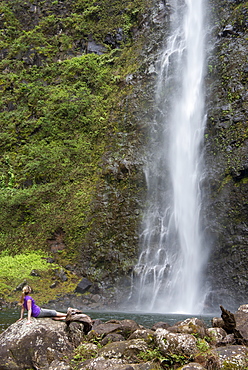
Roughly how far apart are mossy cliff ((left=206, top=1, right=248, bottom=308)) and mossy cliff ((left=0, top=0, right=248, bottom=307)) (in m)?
0.05

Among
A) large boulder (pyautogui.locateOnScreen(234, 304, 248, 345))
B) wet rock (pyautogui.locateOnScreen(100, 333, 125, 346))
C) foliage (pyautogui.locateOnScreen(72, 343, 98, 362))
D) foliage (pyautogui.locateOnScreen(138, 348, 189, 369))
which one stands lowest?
foliage (pyautogui.locateOnScreen(72, 343, 98, 362))

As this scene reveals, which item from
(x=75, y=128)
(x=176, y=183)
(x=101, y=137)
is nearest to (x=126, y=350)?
(x=176, y=183)

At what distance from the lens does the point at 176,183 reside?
711 inches

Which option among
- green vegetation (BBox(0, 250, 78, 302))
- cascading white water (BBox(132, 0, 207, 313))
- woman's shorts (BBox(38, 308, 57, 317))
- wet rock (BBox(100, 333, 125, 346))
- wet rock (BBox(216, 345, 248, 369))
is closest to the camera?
wet rock (BBox(216, 345, 248, 369))

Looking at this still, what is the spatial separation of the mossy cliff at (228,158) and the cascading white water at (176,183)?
749 mm

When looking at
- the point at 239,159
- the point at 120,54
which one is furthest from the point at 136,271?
the point at 120,54

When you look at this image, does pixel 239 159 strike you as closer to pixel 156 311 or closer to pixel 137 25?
pixel 156 311

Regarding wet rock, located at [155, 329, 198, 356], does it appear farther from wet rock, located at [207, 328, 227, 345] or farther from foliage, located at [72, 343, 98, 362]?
foliage, located at [72, 343, 98, 362]

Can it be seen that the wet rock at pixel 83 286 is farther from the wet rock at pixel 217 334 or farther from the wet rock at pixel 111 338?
the wet rock at pixel 217 334

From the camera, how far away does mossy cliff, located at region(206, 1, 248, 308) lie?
46.2 feet

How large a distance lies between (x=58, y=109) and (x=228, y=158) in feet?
41.5

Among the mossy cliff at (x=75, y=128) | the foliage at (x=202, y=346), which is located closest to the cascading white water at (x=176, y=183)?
the mossy cliff at (x=75, y=128)

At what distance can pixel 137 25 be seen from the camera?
2642cm

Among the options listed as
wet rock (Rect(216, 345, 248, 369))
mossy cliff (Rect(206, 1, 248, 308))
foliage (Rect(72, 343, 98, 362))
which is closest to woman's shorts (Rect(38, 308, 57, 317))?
foliage (Rect(72, 343, 98, 362))
